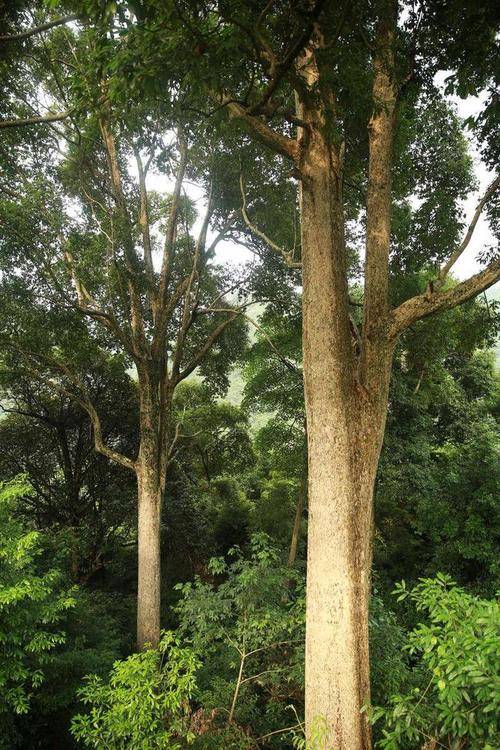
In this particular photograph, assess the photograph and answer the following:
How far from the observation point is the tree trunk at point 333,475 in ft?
9.76

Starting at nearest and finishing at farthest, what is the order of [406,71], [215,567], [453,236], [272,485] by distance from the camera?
1. [406,71]
2. [215,567]
3. [453,236]
4. [272,485]

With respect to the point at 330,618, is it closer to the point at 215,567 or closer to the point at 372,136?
the point at 215,567

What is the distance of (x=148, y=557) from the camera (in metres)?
6.92

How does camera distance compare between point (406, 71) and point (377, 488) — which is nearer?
point (406, 71)

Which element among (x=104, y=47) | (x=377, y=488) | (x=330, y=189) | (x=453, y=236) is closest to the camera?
(x=104, y=47)

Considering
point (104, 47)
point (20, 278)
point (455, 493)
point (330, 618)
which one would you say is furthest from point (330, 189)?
point (455, 493)

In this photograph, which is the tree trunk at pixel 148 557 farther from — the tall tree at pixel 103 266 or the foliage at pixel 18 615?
the foliage at pixel 18 615

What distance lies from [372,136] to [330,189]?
2.82 ft

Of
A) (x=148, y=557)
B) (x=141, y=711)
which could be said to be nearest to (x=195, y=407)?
(x=148, y=557)

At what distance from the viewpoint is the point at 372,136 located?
3.97m

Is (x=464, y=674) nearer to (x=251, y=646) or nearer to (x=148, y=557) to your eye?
(x=251, y=646)

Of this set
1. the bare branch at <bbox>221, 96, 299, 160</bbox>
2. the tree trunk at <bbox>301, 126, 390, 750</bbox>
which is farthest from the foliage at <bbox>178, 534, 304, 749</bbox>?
the bare branch at <bbox>221, 96, 299, 160</bbox>

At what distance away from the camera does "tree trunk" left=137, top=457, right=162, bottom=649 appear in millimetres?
6742

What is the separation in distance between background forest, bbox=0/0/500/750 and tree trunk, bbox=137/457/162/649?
4 centimetres
